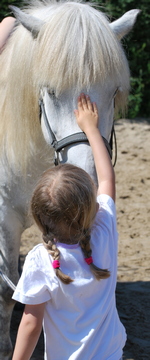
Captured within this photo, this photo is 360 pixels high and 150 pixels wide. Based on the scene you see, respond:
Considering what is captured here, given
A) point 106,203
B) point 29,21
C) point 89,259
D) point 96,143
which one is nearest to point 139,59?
point 29,21

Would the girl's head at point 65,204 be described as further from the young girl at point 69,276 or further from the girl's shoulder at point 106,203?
the girl's shoulder at point 106,203

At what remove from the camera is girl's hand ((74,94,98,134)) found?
1745 millimetres

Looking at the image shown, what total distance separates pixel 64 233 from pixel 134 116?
5.44 meters

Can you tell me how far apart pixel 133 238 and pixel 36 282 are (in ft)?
9.10

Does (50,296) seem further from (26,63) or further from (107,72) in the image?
(26,63)

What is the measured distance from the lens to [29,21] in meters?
1.97

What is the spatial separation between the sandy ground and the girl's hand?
1.45 meters

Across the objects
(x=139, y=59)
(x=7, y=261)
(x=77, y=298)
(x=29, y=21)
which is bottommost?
(x=139, y=59)

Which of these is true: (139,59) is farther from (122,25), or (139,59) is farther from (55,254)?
(55,254)

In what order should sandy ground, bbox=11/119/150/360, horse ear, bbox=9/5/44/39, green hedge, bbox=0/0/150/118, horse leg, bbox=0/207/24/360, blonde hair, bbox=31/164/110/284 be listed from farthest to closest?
1. green hedge, bbox=0/0/150/118
2. sandy ground, bbox=11/119/150/360
3. horse leg, bbox=0/207/24/360
4. horse ear, bbox=9/5/44/39
5. blonde hair, bbox=31/164/110/284

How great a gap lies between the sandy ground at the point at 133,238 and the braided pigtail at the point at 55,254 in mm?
1476

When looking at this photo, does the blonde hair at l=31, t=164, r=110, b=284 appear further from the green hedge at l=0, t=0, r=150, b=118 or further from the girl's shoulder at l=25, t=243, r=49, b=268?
the green hedge at l=0, t=0, r=150, b=118

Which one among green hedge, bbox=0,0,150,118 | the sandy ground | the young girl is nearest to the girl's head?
the young girl

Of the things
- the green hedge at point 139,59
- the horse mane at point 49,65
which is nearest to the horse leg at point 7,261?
the horse mane at point 49,65
